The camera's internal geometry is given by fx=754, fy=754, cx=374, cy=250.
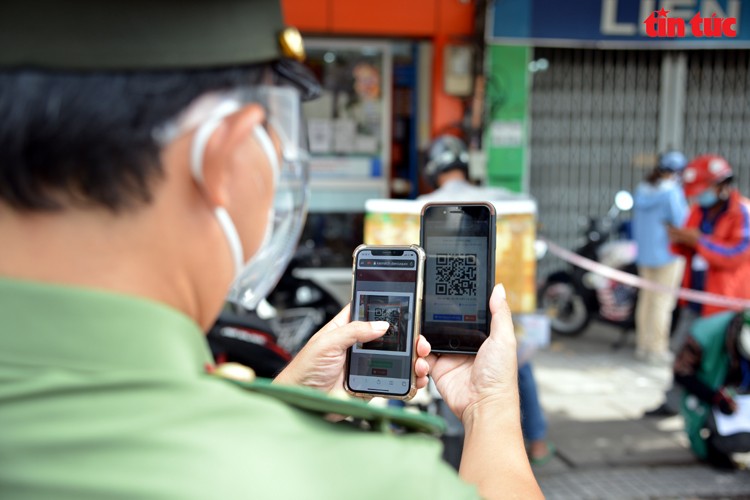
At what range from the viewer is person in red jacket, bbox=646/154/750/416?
4816 millimetres

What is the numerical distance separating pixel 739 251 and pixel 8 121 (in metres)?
4.89

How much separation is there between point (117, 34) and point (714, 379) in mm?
4257

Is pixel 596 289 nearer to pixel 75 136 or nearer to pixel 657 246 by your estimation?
pixel 657 246

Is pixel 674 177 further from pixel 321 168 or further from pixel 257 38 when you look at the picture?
pixel 257 38

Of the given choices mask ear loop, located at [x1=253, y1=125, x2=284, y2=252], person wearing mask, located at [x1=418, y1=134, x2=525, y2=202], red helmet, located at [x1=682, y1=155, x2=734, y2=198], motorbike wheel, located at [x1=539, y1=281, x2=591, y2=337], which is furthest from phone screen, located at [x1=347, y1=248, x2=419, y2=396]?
motorbike wheel, located at [x1=539, y1=281, x2=591, y2=337]

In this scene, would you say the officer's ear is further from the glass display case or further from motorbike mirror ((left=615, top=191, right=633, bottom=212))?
motorbike mirror ((left=615, top=191, right=633, bottom=212))

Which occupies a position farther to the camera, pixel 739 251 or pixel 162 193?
pixel 739 251

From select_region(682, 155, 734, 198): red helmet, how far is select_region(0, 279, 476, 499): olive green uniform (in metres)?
5.02

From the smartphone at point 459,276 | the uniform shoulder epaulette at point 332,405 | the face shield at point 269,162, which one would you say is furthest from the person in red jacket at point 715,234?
the uniform shoulder epaulette at point 332,405

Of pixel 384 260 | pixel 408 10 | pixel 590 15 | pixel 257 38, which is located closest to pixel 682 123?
pixel 590 15

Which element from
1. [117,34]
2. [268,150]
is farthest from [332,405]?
[117,34]

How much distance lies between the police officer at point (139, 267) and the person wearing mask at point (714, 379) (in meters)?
3.84

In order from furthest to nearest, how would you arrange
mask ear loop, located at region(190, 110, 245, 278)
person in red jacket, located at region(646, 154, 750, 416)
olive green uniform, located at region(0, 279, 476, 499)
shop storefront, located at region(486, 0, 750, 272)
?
1. shop storefront, located at region(486, 0, 750, 272)
2. person in red jacket, located at region(646, 154, 750, 416)
3. mask ear loop, located at region(190, 110, 245, 278)
4. olive green uniform, located at region(0, 279, 476, 499)

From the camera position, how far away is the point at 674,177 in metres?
6.63
